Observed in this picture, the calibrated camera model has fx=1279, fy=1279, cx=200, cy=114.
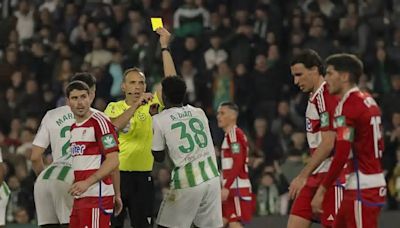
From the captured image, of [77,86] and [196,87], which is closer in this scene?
[77,86]

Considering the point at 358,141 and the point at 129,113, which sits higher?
the point at 129,113

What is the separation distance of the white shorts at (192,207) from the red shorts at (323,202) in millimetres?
787

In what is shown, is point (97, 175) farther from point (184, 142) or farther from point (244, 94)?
point (244, 94)

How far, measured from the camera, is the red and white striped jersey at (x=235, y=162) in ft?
48.2

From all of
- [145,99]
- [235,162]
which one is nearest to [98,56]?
[235,162]

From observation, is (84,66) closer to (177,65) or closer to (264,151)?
(177,65)

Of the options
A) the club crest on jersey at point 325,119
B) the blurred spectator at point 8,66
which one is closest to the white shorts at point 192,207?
the club crest on jersey at point 325,119

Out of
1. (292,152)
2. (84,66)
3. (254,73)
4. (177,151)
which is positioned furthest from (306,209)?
(84,66)

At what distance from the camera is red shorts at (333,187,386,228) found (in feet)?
31.0

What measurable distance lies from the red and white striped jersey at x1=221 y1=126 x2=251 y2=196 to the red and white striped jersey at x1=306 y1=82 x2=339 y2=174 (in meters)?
3.82

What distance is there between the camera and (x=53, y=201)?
1141 centimetres

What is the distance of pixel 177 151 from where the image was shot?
11039 millimetres

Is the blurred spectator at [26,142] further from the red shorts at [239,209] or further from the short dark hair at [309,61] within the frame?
the short dark hair at [309,61]

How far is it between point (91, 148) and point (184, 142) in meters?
1.01
